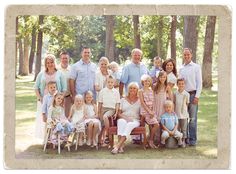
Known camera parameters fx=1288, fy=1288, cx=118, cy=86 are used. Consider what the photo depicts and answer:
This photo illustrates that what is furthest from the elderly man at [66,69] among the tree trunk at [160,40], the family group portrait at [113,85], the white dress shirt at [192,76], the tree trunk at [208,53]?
the tree trunk at [208,53]

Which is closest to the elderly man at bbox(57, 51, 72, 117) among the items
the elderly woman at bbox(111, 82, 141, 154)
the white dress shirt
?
the elderly woman at bbox(111, 82, 141, 154)

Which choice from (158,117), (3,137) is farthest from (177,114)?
(3,137)

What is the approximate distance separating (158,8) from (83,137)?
2.95 feet

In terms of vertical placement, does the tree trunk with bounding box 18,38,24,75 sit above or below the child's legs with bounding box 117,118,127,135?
above

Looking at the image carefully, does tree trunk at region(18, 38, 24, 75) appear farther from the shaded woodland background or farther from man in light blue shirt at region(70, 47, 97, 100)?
man in light blue shirt at region(70, 47, 97, 100)

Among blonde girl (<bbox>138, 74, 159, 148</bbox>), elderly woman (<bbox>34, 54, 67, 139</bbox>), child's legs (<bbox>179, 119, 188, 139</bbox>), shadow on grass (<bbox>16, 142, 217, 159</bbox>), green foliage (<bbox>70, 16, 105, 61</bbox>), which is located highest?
green foliage (<bbox>70, 16, 105, 61</bbox>)

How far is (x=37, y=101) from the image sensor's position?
7750 millimetres

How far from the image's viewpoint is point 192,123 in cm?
780

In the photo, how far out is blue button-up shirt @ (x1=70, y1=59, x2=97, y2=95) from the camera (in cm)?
774

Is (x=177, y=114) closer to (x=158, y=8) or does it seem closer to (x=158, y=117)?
(x=158, y=117)

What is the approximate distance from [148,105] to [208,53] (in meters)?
0.48

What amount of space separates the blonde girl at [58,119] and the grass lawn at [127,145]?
96 mm

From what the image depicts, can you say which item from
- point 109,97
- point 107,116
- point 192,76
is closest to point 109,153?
point 107,116

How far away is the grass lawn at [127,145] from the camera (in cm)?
772
